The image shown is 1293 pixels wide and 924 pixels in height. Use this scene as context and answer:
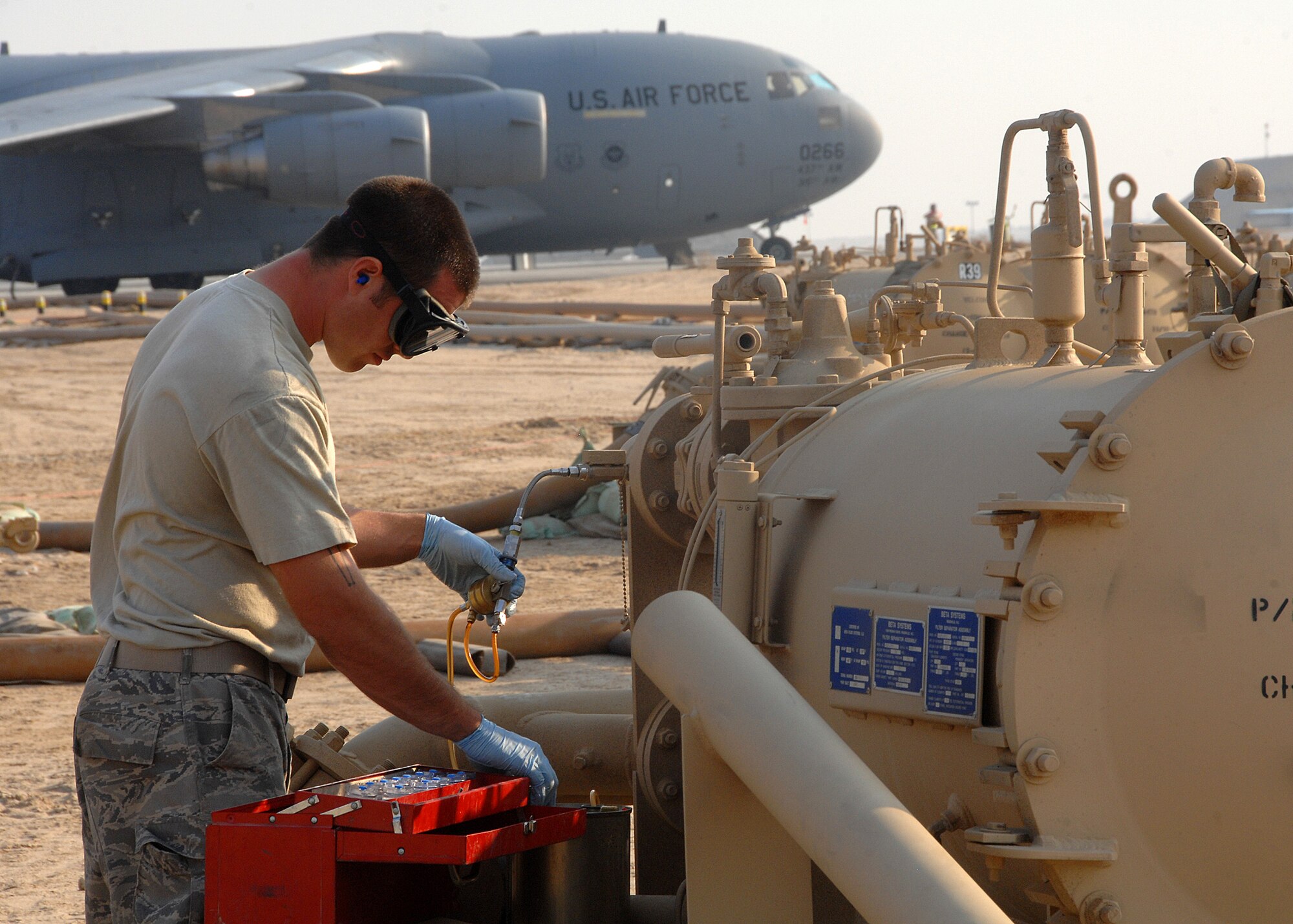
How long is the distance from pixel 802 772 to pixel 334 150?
18.6 metres

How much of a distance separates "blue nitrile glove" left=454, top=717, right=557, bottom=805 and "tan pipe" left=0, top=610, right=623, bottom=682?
10.8ft

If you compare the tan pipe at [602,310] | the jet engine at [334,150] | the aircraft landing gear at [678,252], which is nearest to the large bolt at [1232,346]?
the jet engine at [334,150]

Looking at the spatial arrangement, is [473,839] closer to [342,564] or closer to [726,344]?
[342,564]

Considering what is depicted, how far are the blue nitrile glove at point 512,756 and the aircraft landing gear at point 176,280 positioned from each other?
20.7 m

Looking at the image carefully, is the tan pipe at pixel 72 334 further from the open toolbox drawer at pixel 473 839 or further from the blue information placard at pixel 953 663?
the blue information placard at pixel 953 663

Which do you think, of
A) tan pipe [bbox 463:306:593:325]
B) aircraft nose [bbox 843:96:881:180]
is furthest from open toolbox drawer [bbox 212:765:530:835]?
aircraft nose [bbox 843:96:881:180]

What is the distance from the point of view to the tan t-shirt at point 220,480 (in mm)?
2639

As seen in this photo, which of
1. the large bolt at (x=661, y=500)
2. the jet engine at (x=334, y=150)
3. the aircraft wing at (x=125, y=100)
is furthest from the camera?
the jet engine at (x=334, y=150)

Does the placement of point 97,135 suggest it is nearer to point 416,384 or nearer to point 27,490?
point 416,384

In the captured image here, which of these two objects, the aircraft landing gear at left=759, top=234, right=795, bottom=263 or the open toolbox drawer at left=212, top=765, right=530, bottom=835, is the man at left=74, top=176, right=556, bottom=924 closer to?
the open toolbox drawer at left=212, top=765, right=530, bottom=835

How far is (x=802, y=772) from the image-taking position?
2193 mm

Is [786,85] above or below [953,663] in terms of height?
above

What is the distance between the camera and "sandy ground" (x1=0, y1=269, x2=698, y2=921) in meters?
5.23

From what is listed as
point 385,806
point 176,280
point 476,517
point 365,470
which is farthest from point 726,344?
point 176,280
